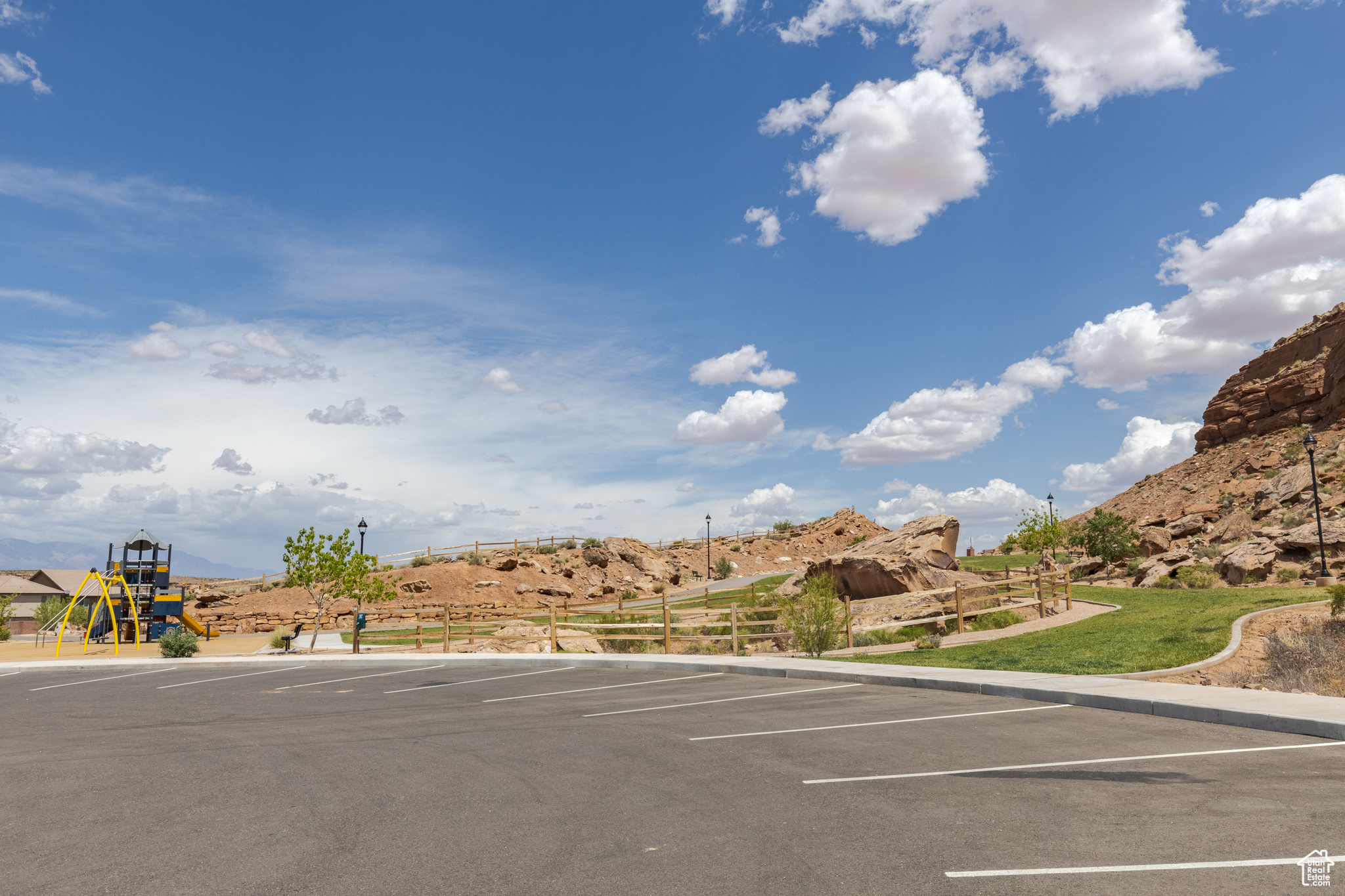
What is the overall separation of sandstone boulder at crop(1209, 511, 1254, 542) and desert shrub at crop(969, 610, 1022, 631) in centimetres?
2482

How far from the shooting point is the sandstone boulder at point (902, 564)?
30.8 meters

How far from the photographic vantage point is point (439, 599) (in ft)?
167


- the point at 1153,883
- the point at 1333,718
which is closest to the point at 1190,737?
the point at 1333,718

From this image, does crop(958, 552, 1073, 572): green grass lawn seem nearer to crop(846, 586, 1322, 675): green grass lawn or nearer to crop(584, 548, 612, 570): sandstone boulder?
crop(584, 548, 612, 570): sandstone boulder

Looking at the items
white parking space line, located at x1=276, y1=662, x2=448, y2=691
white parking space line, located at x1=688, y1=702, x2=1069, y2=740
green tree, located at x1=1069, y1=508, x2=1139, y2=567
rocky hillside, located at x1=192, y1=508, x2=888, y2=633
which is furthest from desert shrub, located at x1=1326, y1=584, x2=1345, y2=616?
green tree, located at x1=1069, y1=508, x2=1139, y2=567

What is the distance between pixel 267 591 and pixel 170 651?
30032 millimetres

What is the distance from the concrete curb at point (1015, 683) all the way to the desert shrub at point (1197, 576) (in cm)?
2186

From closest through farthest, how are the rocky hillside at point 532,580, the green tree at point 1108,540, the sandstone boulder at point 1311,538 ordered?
the sandstone boulder at point 1311,538 → the green tree at point 1108,540 → the rocky hillside at point 532,580

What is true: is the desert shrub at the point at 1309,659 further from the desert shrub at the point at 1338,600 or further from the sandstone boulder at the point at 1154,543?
the sandstone boulder at the point at 1154,543

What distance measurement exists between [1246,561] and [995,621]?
13.9m

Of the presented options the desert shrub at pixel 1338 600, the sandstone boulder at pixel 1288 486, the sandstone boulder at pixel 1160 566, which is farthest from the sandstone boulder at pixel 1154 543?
the desert shrub at pixel 1338 600

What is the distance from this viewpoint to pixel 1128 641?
17734 mm

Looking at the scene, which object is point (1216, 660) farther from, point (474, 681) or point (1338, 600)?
point (474, 681)

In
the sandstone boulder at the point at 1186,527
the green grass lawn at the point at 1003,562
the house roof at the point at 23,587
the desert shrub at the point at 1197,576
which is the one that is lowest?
the desert shrub at the point at 1197,576
